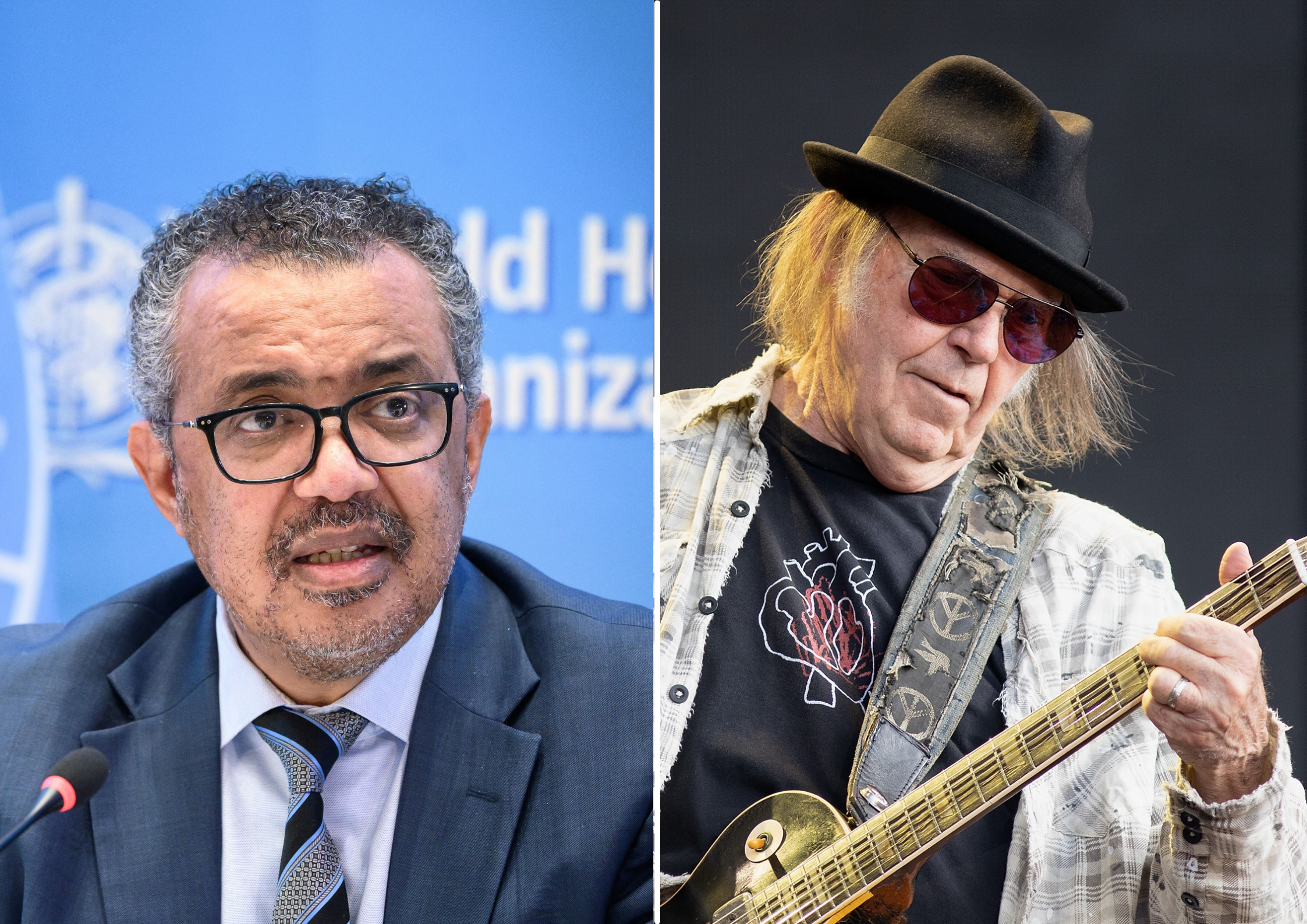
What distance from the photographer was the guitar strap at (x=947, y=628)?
1.74 metres

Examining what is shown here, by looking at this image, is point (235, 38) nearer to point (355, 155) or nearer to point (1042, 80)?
point (355, 155)

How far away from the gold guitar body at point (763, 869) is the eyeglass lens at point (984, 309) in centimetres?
80

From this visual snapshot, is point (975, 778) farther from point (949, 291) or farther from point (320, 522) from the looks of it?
point (320, 522)

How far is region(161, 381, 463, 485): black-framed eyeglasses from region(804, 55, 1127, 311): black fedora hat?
0.87 m

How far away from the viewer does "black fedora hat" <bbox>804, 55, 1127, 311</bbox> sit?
1.71 m

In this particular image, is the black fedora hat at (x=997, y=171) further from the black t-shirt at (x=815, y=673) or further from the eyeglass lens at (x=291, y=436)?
the eyeglass lens at (x=291, y=436)

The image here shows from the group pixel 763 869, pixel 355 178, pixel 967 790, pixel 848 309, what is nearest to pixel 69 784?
pixel 355 178

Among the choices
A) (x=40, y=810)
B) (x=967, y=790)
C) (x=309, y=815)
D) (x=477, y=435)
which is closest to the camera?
(x=40, y=810)

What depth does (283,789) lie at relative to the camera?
57.3 inches

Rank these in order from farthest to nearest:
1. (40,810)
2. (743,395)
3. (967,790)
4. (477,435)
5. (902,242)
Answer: (743,395) → (902,242) → (967,790) → (477,435) → (40,810)

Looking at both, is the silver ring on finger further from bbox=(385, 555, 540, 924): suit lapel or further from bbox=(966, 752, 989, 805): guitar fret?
bbox=(385, 555, 540, 924): suit lapel

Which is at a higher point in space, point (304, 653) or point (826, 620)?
point (304, 653)

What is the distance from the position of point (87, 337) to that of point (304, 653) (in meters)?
0.51

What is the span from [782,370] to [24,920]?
1419mm
